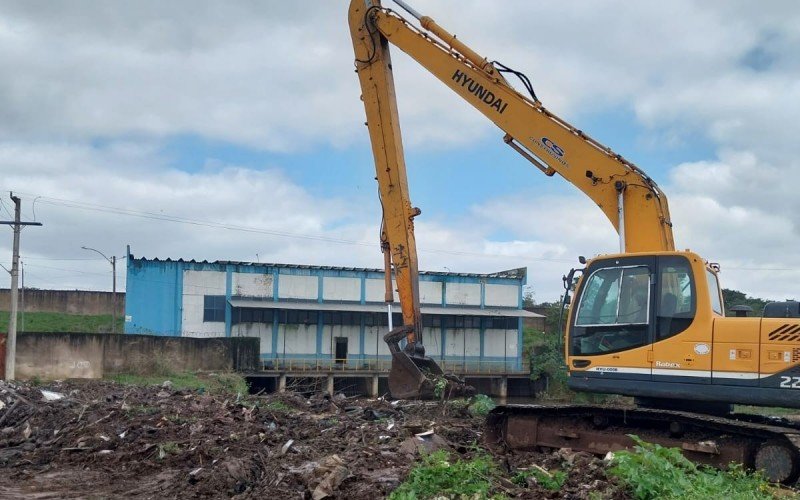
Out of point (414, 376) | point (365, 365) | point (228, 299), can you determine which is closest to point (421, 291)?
point (365, 365)

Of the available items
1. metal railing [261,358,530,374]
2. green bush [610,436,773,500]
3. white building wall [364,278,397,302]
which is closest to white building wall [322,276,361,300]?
white building wall [364,278,397,302]

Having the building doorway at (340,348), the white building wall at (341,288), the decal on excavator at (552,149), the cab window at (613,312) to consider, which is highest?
the decal on excavator at (552,149)

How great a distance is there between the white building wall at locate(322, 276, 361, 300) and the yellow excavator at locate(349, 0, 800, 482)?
35.1 m

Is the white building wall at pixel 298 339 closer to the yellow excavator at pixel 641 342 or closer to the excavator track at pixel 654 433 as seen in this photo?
the yellow excavator at pixel 641 342

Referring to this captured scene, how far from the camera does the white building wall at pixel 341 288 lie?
46.9m

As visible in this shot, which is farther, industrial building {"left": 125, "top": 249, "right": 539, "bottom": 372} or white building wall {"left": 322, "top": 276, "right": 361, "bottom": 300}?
white building wall {"left": 322, "top": 276, "right": 361, "bottom": 300}

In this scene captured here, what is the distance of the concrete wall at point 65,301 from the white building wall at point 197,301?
1773cm

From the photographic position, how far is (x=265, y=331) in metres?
44.7

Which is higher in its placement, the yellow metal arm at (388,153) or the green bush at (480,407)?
the yellow metal arm at (388,153)

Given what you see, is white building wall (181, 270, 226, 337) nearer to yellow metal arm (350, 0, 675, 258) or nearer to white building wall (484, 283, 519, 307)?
white building wall (484, 283, 519, 307)

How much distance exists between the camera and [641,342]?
9156 millimetres

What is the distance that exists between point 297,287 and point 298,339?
3019 millimetres

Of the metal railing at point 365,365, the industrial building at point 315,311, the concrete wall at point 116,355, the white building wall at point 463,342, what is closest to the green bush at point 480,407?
the concrete wall at point 116,355

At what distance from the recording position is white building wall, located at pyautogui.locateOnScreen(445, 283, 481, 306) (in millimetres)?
49312
